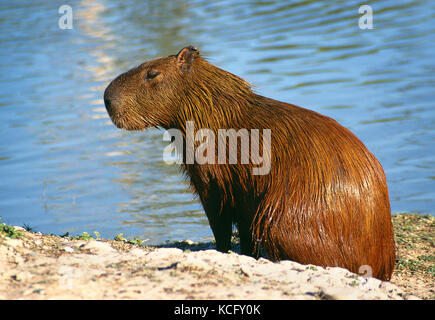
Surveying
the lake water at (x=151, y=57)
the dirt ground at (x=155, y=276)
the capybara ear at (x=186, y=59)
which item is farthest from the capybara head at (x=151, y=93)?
the dirt ground at (x=155, y=276)

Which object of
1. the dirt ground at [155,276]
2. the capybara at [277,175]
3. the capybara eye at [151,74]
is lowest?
the dirt ground at [155,276]

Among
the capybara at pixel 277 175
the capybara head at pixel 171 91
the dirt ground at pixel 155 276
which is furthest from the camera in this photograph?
the capybara head at pixel 171 91

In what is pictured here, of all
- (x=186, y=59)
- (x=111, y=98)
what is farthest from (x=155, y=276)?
(x=186, y=59)

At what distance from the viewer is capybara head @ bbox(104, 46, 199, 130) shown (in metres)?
5.48

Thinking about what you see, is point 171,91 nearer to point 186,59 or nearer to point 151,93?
point 151,93

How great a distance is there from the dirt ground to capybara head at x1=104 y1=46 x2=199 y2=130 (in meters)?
1.13

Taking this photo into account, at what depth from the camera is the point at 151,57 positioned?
45.2 ft

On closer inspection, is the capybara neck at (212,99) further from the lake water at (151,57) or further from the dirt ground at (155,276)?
the dirt ground at (155,276)

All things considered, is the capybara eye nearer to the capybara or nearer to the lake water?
the capybara

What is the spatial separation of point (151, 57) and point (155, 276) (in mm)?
10154

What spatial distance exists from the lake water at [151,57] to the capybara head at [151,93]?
0.88 m

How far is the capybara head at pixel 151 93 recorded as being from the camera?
5.48 meters

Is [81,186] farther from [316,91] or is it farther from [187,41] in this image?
[187,41]
